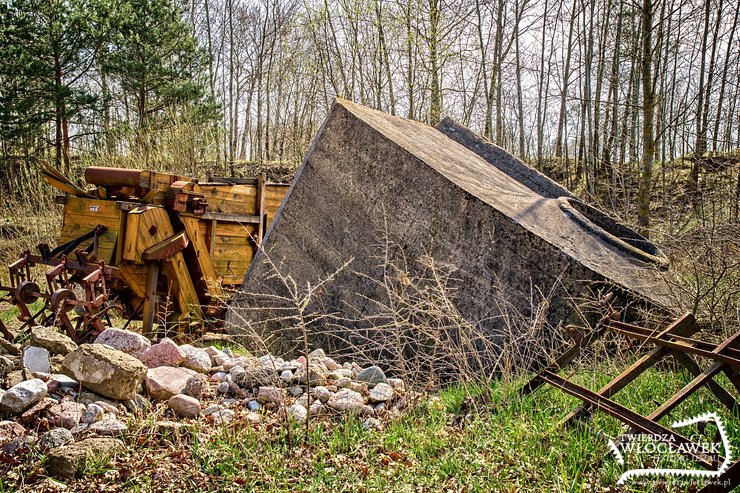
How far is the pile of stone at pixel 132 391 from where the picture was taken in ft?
8.14

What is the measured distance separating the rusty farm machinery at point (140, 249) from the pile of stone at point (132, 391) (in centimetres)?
142

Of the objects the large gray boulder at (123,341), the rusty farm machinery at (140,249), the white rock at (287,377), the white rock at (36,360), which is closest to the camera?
the white rock at (36,360)

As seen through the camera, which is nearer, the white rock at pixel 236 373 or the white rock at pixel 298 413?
the white rock at pixel 298 413

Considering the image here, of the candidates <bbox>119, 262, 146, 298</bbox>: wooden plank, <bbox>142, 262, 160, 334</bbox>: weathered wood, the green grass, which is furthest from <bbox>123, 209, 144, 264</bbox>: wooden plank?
the green grass

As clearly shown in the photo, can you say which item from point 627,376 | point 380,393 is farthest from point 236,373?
point 627,376

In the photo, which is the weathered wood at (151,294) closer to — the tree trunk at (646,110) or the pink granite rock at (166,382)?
the pink granite rock at (166,382)

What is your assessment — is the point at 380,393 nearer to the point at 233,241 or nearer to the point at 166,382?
the point at 166,382

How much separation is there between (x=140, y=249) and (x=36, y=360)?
225 cm

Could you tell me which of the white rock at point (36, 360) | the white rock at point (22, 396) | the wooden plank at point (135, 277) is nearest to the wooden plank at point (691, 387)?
the white rock at point (22, 396)

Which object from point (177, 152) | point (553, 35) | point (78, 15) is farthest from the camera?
point (553, 35)

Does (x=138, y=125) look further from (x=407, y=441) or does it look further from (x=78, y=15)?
(x=407, y=441)

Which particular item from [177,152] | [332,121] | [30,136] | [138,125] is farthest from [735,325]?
[30,136]

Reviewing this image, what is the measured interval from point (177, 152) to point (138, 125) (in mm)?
3856

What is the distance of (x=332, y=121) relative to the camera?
Answer: 4.62m
